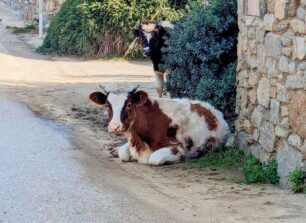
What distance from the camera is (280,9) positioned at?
8781 millimetres

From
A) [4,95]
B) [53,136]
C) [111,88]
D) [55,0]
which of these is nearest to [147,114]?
[111,88]

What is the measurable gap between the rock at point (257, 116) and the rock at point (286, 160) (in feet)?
2.38

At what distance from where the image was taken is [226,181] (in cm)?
914

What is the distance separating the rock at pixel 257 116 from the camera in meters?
9.55

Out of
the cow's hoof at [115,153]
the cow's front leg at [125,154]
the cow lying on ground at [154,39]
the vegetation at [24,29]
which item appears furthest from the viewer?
the vegetation at [24,29]

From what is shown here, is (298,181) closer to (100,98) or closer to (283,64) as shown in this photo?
(283,64)

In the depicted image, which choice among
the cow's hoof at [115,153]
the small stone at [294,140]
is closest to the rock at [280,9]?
the small stone at [294,140]

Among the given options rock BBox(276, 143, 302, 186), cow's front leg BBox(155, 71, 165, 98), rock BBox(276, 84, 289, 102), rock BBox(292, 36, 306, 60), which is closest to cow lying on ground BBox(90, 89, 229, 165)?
rock BBox(276, 143, 302, 186)

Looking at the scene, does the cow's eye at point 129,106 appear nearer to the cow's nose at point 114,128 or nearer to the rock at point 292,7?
the cow's nose at point 114,128

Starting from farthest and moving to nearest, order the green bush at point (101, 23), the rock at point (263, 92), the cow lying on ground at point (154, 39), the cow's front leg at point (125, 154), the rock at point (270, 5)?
the green bush at point (101, 23) → the cow lying on ground at point (154, 39) → the cow's front leg at point (125, 154) → the rock at point (263, 92) → the rock at point (270, 5)

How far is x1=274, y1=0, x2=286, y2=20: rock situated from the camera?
868 cm

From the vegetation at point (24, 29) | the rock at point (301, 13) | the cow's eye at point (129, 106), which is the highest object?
the rock at point (301, 13)

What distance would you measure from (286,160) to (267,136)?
2.09ft

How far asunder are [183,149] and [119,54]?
1380cm
